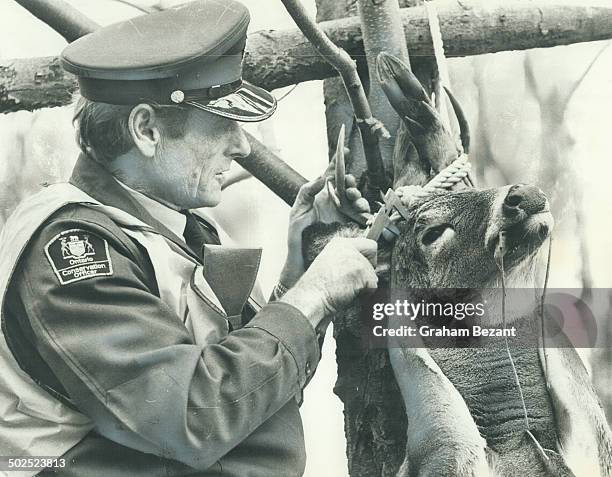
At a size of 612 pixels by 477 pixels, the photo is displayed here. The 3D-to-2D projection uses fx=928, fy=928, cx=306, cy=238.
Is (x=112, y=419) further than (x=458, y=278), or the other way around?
(x=458, y=278)

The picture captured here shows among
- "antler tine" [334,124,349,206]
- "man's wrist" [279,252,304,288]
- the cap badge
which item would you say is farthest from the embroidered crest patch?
"antler tine" [334,124,349,206]

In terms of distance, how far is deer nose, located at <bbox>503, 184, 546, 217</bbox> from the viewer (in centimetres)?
225

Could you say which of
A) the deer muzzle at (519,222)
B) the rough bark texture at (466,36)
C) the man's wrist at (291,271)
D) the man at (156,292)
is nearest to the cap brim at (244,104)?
the man at (156,292)

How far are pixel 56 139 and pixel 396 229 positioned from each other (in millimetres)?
903

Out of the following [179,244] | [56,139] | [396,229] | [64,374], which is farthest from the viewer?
[56,139]

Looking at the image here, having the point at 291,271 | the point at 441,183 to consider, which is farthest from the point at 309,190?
the point at 441,183

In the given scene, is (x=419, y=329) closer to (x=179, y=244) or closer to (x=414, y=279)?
(x=414, y=279)

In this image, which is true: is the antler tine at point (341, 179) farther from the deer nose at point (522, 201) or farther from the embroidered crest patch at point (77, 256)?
the embroidered crest patch at point (77, 256)

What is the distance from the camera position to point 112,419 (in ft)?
6.22

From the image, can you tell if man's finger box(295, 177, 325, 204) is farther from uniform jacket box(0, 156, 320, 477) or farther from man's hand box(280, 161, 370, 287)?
uniform jacket box(0, 156, 320, 477)

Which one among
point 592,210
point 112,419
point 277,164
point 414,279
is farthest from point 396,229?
point 112,419

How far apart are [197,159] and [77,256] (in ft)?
1.27

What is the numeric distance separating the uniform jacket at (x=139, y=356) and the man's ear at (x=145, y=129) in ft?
0.40

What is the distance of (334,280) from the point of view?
2049 millimetres
